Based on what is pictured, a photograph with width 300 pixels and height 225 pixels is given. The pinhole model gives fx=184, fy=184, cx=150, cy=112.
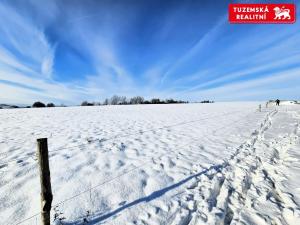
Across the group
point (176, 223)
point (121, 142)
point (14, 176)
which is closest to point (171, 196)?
point (176, 223)

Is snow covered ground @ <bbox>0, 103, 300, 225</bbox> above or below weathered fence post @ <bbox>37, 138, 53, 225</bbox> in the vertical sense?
below

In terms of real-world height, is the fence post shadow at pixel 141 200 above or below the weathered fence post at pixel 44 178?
below

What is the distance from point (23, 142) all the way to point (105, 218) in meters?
6.69

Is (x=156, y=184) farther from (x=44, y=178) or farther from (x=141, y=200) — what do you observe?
(x=44, y=178)

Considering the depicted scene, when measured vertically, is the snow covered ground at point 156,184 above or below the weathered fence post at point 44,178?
below

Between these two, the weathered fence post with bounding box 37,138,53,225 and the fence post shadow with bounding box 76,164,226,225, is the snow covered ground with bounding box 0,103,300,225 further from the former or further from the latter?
the weathered fence post with bounding box 37,138,53,225

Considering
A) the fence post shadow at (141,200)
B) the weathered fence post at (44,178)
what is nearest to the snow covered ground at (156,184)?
the fence post shadow at (141,200)

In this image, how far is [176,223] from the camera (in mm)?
3309

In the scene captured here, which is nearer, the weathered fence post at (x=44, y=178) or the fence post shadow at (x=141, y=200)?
the weathered fence post at (x=44, y=178)

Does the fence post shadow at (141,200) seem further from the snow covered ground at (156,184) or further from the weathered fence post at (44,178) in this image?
the weathered fence post at (44,178)

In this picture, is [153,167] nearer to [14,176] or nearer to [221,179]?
[221,179]

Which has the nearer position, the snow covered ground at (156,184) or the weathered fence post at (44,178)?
the weathered fence post at (44,178)

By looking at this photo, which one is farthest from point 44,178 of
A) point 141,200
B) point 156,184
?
point 156,184

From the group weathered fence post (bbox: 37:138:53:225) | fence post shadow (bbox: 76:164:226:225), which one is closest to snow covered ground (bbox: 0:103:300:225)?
fence post shadow (bbox: 76:164:226:225)
